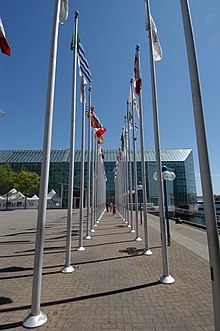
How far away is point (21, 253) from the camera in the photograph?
9250mm

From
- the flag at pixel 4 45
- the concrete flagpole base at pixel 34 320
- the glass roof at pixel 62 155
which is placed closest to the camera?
the concrete flagpole base at pixel 34 320

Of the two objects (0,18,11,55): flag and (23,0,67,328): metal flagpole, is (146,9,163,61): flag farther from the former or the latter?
(0,18,11,55): flag

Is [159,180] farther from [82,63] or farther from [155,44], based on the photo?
[82,63]

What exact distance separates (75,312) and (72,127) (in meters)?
5.33

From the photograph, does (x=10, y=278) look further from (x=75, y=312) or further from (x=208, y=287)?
(x=208, y=287)

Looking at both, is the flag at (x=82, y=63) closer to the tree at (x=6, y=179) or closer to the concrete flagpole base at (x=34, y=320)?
the concrete flagpole base at (x=34, y=320)

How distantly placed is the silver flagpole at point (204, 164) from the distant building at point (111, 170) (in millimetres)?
55001

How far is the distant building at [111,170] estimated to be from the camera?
61275 mm

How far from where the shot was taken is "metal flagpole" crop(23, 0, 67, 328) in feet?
12.8

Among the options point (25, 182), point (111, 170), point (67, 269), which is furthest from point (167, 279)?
point (111, 170)

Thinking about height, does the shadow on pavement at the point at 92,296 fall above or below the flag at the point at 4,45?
below

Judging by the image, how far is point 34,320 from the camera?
3807 mm

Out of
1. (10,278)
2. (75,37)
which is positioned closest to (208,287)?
(10,278)

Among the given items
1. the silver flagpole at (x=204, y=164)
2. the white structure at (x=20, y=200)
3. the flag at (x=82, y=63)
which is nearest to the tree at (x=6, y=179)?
the white structure at (x=20, y=200)
